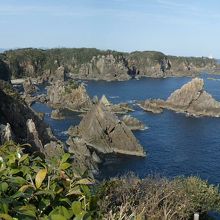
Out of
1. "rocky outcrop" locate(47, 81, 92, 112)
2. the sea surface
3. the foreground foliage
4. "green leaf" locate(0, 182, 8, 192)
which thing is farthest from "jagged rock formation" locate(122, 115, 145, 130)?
"green leaf" locate(0, 182, 8, 192)

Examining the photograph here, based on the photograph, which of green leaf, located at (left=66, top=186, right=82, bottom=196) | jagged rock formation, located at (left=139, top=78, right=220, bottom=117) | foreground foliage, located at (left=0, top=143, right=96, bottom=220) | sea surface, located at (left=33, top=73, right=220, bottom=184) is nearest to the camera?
A: foreground foliage, located at (left=0, top=143, right=96, bottom=220)

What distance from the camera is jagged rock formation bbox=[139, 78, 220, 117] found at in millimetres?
148500

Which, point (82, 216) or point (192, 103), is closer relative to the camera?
point (82, 216)

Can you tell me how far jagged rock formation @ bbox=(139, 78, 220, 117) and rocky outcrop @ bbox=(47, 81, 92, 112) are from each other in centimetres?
2119

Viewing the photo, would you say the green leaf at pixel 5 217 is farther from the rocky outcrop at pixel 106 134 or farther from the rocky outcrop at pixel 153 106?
the rocky outcrop at pixel 153 106

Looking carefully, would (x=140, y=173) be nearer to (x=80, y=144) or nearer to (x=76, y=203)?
(x=80, y=144)

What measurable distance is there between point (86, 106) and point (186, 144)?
5645 cm

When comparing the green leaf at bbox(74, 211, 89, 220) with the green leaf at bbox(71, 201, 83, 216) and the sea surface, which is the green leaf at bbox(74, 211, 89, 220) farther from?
the sea surface

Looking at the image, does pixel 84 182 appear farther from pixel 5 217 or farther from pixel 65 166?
pixel 5 217

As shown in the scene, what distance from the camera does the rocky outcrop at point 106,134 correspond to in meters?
99.2

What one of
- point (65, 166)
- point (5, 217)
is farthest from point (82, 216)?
point (65, 166)

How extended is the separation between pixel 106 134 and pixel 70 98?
2397 inches

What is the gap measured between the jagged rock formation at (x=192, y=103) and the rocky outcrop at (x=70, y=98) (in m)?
21.2

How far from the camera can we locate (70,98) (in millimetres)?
165125
